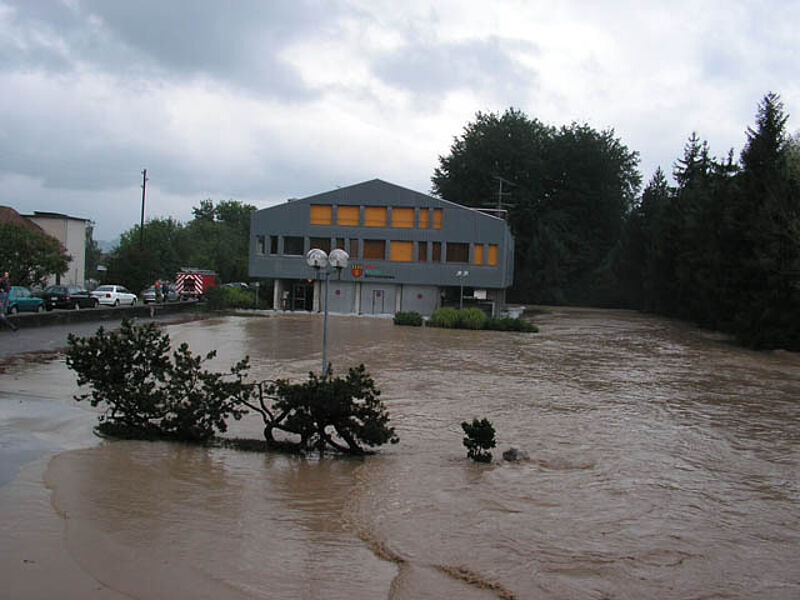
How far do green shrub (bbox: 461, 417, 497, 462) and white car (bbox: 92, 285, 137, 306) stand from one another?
1523 inches

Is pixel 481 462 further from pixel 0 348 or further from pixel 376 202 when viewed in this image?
pixel 376 202

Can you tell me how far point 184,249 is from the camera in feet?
307

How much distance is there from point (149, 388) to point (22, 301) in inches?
1032

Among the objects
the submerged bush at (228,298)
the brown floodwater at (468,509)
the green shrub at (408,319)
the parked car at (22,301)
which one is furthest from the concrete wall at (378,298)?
the brown floodwater at (468,509)

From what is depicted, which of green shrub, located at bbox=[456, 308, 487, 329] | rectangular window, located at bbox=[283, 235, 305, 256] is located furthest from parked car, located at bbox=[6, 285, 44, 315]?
green shrub, located at bbox=[456, 308, 487, 329]

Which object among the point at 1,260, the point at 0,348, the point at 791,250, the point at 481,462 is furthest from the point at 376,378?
the point at 1,260

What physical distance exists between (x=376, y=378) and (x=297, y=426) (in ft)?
29.7

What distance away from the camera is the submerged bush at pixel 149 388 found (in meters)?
11.2

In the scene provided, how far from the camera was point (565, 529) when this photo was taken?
8.25 metres

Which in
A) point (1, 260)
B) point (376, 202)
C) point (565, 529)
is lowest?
point (565, 529)

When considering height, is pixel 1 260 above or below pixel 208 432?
above

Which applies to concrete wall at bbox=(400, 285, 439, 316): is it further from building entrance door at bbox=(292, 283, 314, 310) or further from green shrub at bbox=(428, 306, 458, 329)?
green shrub at bbox=(428, 306, 458, 329)

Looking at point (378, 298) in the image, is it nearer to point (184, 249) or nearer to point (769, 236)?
point (769, 236)

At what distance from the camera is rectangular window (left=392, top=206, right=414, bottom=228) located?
171 ft
